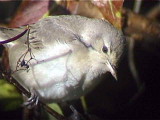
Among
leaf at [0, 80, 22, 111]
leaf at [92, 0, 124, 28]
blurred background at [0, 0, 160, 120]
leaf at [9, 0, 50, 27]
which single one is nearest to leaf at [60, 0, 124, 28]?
leaf at [92, 0, 124, 28]

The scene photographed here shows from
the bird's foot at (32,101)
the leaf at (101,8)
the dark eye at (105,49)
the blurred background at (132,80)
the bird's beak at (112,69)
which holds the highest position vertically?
the leaf at (101,8)

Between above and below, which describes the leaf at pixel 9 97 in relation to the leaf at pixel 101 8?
below

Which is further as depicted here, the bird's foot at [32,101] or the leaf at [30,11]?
the leaf at [30,11]

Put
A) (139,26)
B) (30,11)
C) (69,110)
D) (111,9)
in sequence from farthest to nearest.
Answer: (139,26), (69,110), (30,11), (111,9)

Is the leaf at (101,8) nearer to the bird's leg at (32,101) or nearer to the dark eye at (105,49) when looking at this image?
the dark eye at (105,49)

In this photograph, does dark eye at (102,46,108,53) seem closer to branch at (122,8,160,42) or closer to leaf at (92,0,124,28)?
leaf at (92,0,124,28)

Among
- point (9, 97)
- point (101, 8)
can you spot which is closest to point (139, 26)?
point (101, 8)

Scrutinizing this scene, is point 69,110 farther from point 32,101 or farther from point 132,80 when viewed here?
point 132,80

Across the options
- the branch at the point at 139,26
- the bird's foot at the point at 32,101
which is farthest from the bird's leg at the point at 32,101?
the branch at the point at 139,26

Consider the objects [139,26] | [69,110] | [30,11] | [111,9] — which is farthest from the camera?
[139,26]

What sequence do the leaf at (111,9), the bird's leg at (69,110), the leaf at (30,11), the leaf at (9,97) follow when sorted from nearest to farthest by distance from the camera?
the leaf at (111,9)
the leaf at (30,11)
the bird's leg at (69,110)
the leaf at (9,97)
